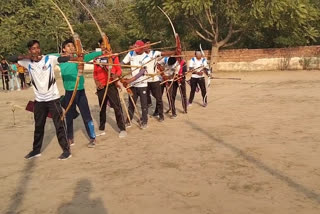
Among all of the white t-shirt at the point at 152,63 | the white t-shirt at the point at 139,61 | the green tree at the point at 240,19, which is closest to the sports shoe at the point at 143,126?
the white t-shirt at the point at 139,61

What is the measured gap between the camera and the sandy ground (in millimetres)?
4445

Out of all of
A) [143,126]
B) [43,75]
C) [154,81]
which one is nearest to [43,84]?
[43,75]

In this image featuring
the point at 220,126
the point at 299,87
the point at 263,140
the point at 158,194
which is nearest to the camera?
the point at 158,194

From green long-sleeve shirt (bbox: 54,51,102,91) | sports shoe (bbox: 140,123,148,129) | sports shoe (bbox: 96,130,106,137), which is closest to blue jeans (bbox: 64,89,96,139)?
green long-sleeve shirt (bbox: 54,51,102,91)

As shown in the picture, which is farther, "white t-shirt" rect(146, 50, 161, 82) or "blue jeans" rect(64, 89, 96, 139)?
"white t-shirt" rect(146, 50, 161, 82)

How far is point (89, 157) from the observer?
6551mm

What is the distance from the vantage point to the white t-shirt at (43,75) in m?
6.13

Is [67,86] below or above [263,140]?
above

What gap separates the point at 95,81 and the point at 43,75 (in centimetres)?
166

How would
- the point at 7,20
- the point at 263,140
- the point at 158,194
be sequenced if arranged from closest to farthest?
the point at 158,194
the point at 263,140
the point at 7,20

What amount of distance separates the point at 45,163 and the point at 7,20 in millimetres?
27727

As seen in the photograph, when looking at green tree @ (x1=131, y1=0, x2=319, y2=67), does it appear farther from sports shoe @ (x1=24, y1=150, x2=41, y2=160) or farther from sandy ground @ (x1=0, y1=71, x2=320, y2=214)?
sports shoe @ (x1=24, y1=150, x2=41, y2=160)

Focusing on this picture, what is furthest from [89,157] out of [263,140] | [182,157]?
[263,140]

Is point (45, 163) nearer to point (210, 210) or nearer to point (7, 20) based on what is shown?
point (210, 210)
